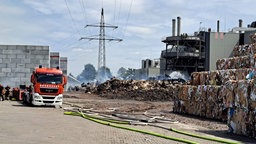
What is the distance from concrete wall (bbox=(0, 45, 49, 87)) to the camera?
47.8m

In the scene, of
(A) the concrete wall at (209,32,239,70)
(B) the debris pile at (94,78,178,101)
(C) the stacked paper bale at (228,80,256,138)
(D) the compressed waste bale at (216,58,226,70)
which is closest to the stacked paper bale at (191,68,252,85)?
(D) the compressed waste bale at (216,58,226,70)

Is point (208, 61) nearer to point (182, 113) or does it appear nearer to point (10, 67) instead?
point (10, 67)

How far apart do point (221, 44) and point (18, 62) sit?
60.1 meters

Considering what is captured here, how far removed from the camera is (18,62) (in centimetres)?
4788

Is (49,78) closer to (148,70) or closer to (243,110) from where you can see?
(243,110)

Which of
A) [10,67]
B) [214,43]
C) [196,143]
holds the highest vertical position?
[214,43]

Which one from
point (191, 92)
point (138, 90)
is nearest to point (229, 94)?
point (191, 92)

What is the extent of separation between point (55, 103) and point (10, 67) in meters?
18.4

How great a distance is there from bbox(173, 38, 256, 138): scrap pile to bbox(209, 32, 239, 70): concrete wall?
70569mm

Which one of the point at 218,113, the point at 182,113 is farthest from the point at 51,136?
the point at 182,113

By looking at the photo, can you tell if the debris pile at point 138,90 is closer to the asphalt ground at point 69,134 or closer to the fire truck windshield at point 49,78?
the fire truck windshield at point 49,78

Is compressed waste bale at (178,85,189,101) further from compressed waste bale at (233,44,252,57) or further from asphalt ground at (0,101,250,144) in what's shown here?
asphalt ground at (0,101,250,144)

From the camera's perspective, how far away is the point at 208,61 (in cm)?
10012

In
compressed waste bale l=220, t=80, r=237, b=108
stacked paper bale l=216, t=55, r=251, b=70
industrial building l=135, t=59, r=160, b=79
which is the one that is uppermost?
industrial building l=135, t=59, r=160, b=79
